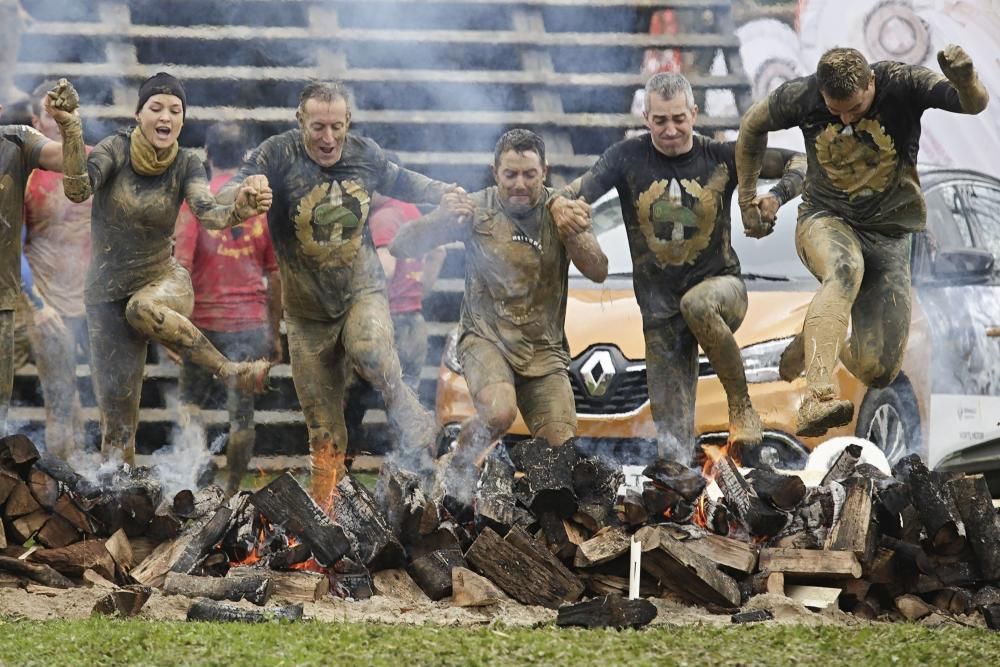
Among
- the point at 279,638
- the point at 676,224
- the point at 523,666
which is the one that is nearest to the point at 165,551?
the point at 279,638

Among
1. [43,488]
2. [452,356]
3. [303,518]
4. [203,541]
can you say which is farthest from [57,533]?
[452,356]

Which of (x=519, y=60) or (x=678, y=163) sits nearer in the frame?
(x=678, y=163)

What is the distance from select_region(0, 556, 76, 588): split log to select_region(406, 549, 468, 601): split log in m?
1.44

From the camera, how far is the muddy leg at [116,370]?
9.24m

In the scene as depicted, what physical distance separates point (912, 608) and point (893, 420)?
2886mm

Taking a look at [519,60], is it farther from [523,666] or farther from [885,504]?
[523,666]

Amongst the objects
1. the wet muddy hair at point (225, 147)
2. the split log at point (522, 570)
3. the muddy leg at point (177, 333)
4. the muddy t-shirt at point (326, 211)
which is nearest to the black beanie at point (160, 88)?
the muddy t-shirt at point (326, 211)

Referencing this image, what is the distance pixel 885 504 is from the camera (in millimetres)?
7871

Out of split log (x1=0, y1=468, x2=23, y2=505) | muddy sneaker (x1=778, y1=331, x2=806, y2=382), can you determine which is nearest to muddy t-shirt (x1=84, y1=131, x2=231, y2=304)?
split log (x1=0, y1=468, x2=23, y2=505)

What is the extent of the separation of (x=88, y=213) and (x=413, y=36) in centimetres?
274

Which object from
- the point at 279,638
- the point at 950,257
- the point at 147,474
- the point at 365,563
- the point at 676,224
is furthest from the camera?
the point at 950,257

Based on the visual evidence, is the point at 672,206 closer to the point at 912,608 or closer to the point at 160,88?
the point at 912,608

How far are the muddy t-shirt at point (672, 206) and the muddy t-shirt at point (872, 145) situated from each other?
502 mm

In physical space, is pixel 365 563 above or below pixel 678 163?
below
